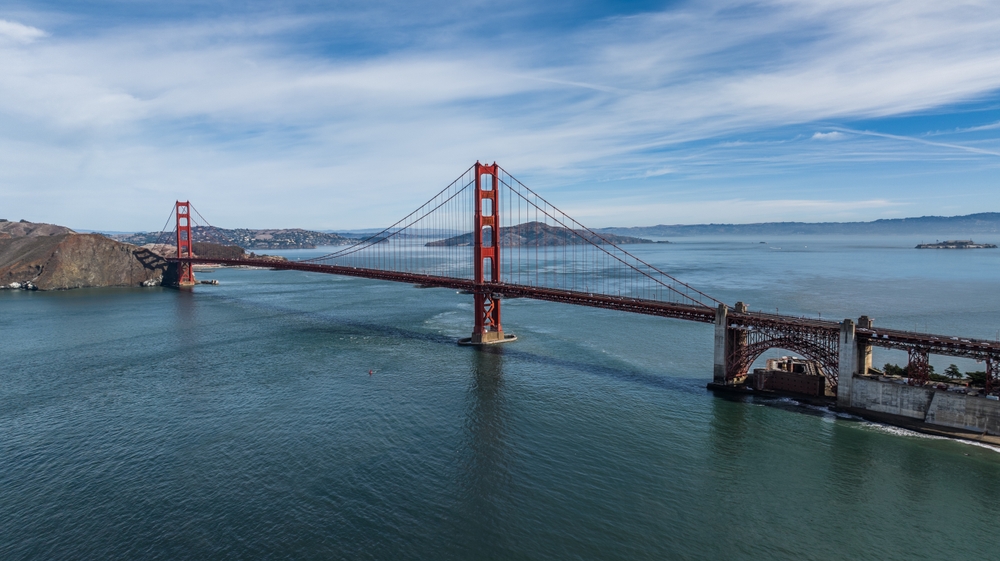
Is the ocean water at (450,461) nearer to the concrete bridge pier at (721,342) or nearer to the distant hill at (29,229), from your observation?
the concrete bridge pier at (721,342)

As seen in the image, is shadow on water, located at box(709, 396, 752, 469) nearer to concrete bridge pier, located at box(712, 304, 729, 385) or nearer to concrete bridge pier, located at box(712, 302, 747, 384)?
concrete bridge pier, located at box(712, 304, 729, 385)

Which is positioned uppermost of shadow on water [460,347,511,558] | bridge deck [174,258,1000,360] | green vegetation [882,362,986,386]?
bridge deck [174,258,1000,360]

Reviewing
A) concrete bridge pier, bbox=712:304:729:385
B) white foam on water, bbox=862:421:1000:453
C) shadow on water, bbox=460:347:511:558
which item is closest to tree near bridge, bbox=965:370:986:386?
white foam on water, bbox=862:421:1000:453

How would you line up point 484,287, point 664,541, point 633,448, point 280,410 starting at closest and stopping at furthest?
point 664,541 < point 633,448 < point 280,410 < point 484,287

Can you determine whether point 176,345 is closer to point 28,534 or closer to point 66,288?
point 28,534

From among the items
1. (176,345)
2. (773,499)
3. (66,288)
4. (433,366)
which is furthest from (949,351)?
(66,288)

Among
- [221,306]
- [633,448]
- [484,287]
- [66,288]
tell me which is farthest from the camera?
[66,288]

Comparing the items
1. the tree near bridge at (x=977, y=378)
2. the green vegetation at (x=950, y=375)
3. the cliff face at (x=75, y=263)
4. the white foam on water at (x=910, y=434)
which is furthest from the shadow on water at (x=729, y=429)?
the cliff face at (x=75, y=263)
